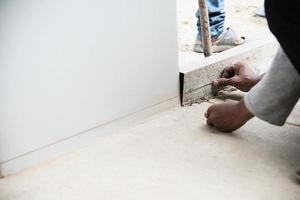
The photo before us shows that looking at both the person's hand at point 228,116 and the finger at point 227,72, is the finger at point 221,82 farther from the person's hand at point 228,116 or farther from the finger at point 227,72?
the person's hand at point 228,116

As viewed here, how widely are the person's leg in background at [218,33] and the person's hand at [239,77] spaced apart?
0.39 metres

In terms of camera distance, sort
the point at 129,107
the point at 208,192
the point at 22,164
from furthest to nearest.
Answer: the point at 129,107, the point at 22,164, the point at 208,192

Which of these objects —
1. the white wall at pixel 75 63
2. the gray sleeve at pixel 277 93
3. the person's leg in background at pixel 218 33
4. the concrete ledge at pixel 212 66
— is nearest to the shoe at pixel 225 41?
the person's leg in background at pixel 218 33

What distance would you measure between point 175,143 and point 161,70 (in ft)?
0.96

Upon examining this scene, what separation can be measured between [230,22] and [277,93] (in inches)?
56.1

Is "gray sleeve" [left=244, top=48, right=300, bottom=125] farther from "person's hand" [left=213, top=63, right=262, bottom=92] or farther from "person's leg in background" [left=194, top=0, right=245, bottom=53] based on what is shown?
"person's leg in background" [left=194, top=0, right=245, bottom=53]

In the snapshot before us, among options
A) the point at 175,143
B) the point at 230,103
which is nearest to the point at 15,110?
the point at 175,143

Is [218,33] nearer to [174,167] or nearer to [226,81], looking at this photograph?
[226,81]

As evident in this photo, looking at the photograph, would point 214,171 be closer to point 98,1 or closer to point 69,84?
point 69,84

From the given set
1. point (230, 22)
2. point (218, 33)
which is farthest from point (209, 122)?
point (230, 22)

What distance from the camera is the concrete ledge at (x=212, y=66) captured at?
1643 mm

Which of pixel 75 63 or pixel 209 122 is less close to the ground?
pixel 75 63

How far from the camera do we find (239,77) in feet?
5.44

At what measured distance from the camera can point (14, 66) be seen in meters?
1.19
